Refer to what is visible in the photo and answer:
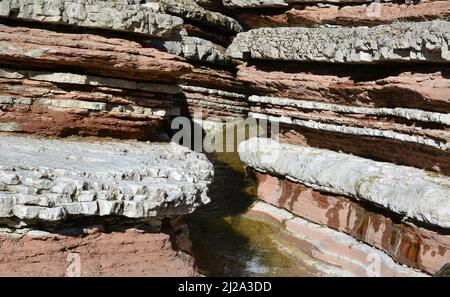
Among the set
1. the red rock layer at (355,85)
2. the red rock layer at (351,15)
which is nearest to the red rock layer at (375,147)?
the red rock layer at (355,85)

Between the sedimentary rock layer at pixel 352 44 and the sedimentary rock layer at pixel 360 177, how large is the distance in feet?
4.82

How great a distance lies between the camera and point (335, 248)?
25.4 feet

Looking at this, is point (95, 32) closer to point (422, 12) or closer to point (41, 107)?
point (41, 107)

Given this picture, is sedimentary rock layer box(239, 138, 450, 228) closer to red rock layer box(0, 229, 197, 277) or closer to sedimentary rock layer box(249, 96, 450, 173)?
sedimentary rock layer box(249, 96, 450, 173)

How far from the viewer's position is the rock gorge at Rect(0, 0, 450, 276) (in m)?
5.59

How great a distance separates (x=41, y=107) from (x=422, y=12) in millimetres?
5834

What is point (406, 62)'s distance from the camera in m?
7.33

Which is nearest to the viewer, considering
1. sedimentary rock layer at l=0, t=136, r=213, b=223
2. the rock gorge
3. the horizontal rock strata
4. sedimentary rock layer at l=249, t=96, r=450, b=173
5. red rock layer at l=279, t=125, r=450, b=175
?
sedimentary rock layer at l=0, t=136, r=213, b=223

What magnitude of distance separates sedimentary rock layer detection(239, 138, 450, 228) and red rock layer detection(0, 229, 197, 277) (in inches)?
103

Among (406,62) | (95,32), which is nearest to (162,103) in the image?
(95,32)

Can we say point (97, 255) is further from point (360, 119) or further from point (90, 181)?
point (360, 119)

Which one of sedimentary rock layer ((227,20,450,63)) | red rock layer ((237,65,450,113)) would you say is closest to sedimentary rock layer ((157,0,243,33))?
sedimentary rock layer ((227,20,450,63))

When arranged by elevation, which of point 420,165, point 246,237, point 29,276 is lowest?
point 246,237

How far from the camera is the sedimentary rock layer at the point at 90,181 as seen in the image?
5.16 meters
